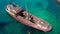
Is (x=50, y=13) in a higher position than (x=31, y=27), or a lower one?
higher

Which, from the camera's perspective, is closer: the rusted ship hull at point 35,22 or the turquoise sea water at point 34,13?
the rusted ship hull at point 35,22

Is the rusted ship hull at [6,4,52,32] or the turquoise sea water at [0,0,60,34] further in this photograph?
the turquoise sea water at [0,0,60,34]

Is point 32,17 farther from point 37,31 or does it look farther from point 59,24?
point 59,24

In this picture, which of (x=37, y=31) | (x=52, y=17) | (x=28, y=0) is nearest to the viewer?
(x=37, y=31)

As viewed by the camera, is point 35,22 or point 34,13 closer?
point 35,22

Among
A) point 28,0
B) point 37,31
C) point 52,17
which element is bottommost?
point 37,31

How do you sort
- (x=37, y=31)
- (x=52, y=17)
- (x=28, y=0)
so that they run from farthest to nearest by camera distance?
(x=28, y=0) < (x=52, y=17) < (x=37, y=31)

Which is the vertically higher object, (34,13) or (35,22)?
(34,13)

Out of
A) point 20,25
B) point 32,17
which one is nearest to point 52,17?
point 32,17
